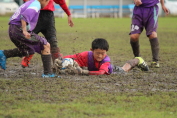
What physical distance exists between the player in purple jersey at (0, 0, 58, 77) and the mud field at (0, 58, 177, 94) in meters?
0.39

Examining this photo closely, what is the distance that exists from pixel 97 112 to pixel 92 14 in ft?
127

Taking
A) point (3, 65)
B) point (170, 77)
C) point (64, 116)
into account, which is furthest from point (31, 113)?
point (170, 77)

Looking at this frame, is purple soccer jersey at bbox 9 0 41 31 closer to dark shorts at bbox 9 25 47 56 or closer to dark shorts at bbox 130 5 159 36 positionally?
dark shorts at bbox 9 25 47 56

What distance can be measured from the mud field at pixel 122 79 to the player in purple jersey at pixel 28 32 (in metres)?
0.39

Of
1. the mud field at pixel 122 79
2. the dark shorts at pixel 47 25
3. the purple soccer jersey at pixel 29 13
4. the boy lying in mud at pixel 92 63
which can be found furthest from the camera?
the dark shorts at pixel 47 25

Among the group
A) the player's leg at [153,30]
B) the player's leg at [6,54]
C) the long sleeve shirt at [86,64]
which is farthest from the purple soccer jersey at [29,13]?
the player's leg at [153,30]

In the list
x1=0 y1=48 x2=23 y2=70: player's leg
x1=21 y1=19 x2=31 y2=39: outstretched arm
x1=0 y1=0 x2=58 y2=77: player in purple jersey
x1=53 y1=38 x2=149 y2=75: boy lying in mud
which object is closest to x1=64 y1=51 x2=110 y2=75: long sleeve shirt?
x1=53 y1=38 x2=149 y2=75: boy lying in mud

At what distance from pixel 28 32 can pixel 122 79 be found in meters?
1.62

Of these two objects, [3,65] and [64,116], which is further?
[3,65]

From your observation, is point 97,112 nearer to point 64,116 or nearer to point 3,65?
point 64,116

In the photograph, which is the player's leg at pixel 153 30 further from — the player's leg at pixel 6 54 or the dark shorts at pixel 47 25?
the player's leg at pixel 6 54

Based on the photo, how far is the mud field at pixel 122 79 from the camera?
247 inches

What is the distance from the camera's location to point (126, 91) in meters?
6.04

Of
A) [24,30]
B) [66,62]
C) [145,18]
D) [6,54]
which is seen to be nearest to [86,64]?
[66,62]
